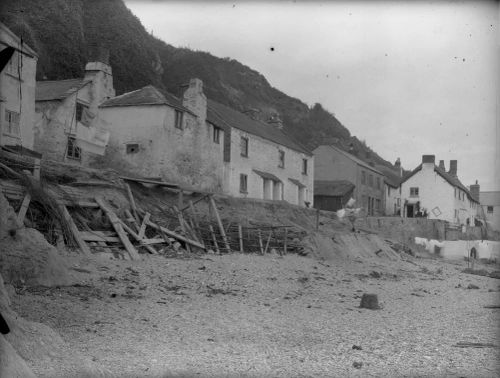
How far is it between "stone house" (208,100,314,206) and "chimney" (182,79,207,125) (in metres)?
1.05

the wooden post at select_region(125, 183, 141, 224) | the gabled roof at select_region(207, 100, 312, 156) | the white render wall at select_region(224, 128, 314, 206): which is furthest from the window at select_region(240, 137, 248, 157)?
the wooden post at select_region(125, 183, 141, 224)

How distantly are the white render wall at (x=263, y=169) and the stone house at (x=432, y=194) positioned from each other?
49.8 ft

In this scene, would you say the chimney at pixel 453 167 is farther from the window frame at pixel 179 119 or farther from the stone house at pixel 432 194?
the window frame at pixel 179 119

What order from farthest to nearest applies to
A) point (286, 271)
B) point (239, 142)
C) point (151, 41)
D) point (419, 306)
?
point (151, 41) → point (239, 142) → point (286, 271) → point (419, 306)

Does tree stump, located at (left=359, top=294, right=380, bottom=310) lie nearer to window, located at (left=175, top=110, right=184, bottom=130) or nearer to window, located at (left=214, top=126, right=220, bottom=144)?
window, located at (left=175, top=110, right=184, bottom=130)

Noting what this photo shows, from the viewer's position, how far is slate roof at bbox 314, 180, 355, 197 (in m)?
50.0

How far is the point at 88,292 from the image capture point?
485 inches

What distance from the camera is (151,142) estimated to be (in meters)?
30.0

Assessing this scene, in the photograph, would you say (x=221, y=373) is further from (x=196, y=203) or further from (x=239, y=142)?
(x=239, y=142)

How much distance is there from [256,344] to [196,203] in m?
17.2

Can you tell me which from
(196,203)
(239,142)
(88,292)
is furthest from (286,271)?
(239,142)

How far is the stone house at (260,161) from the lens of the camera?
118ft

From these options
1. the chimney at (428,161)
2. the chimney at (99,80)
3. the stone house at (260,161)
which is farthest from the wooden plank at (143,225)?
the chimney at (428,161)

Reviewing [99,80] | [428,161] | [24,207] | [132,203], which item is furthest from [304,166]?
[24,207]
